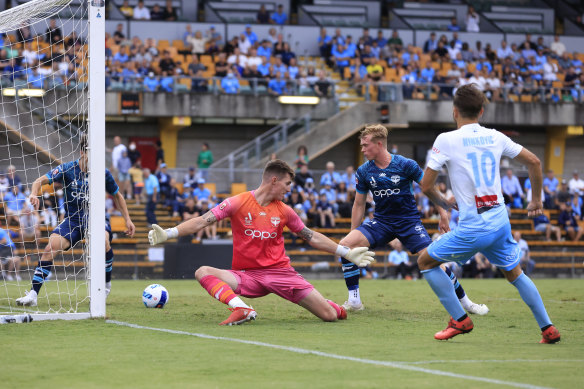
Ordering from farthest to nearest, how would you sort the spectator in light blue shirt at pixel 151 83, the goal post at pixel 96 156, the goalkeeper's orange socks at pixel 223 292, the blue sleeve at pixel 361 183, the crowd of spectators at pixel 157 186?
the spectator in light blue shirt at pixel 151 83, the crowd of spectators at pixel 157 186, the blue sleeve at pixel 361 183, the goal post at pixel 96 156, the goalkeeper's orange socks at pixel 223 292

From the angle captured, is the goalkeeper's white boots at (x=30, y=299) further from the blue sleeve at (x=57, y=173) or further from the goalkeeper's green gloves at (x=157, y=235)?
the goalkeeper's green gloves at (x=157, y=235)

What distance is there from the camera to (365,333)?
28.9 ft

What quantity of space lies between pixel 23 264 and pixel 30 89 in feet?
18.3

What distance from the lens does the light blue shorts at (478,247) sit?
7.60 metres

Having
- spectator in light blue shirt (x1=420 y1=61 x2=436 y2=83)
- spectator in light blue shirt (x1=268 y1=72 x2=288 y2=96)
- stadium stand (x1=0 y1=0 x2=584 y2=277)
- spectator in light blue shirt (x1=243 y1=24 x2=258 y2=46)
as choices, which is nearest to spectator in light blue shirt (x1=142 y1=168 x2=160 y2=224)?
stadium stand (x1=0 y1=0 x2=584 y2=277)

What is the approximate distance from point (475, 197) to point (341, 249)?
243 centimetres

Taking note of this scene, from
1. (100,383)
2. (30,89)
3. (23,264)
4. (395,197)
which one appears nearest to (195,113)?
(30,89)

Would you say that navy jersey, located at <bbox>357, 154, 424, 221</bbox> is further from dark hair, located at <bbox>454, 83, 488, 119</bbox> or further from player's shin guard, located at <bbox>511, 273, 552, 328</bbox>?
player's shin guard, located at <bbox>511, 273, 552, 328</bbox>

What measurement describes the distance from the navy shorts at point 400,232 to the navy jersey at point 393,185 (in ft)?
0.27

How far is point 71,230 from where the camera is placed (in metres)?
11.9

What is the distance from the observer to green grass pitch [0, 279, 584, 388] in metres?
5.87

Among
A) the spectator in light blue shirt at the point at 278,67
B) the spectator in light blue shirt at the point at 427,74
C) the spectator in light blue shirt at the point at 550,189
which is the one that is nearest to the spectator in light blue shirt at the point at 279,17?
the spectator in light blue shirt at the point at 278,67

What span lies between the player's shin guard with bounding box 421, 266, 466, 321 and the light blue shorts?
0.22 meters

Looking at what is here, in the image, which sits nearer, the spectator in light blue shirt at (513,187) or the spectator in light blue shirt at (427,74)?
the spectator in light blue shirt at (513,187)
